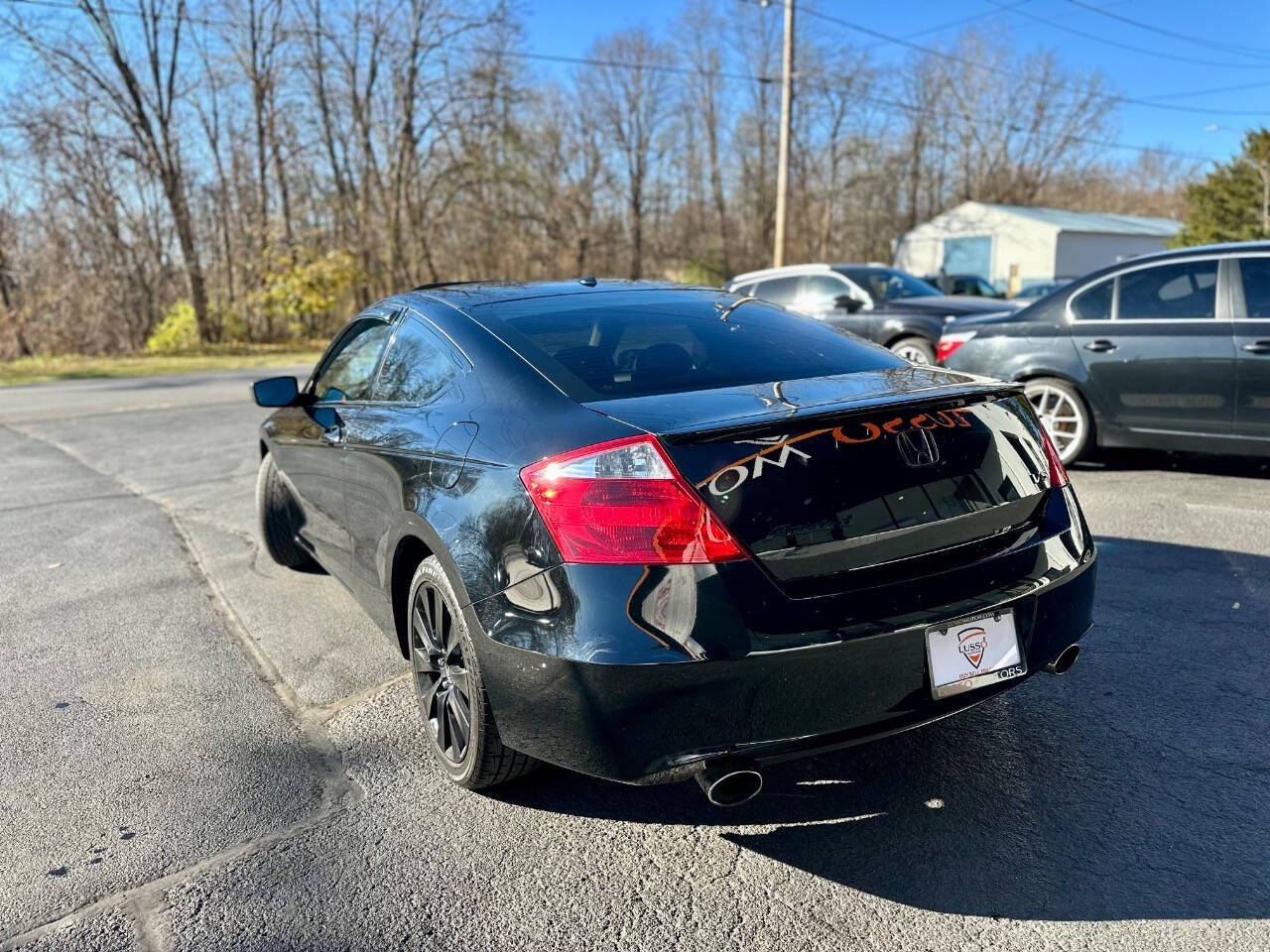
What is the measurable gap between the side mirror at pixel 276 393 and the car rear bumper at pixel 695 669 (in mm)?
2455

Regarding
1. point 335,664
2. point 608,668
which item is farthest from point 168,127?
point 608,668

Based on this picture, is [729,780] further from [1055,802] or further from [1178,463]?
[1178,463]

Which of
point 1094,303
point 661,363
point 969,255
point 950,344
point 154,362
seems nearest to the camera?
point 661,363

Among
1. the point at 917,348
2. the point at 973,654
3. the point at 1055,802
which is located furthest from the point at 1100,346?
the point at 973,654

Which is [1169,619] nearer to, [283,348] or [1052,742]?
[1052,742]

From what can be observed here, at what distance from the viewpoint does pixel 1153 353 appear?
6.35m

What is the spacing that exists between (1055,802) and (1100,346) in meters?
4.76

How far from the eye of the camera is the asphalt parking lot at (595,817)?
2289mm

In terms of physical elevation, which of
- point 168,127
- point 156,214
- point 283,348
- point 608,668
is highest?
point 168,127

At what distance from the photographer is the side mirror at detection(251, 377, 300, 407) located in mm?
4445

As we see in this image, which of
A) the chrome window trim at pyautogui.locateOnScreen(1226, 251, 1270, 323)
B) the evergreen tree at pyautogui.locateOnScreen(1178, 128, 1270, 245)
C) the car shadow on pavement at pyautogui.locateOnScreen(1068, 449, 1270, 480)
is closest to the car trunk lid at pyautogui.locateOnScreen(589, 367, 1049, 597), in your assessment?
the chrome window trim at pyautogui.locateOnScreen(1226, 251, 1270, 323)

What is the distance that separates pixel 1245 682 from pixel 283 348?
27.8 m

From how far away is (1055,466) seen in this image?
2934 millimetres

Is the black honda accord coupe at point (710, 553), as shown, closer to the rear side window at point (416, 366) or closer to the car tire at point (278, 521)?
the rear side window at point (416, 366)
